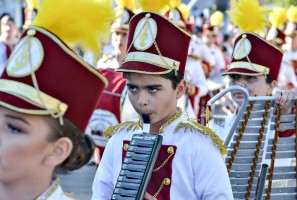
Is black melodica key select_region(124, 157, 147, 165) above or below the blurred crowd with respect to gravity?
below

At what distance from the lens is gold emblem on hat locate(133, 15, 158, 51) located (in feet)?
15.8

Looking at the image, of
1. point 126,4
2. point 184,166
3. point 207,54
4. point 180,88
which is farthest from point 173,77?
point 207,54

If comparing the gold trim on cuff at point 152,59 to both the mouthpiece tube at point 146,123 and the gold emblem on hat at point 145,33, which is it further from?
the mouthpiece tube at point 146,123

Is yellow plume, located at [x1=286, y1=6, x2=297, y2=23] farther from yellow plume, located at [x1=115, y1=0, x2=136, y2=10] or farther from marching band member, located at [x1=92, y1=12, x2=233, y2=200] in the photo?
marching band member, located at [x1=92, y1=12, x2=233, y2=200]

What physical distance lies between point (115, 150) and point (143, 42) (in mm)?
578

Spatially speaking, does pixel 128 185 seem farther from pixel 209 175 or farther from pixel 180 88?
pixel 180 88

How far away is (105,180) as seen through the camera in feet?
15.5

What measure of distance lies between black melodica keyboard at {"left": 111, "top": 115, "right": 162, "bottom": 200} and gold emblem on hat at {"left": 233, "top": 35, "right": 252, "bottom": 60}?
2358 millimetres

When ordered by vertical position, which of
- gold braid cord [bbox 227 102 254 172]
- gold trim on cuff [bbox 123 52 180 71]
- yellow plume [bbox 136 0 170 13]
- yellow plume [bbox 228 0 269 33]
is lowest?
gold braid cord [bbox 227 102 254 172]

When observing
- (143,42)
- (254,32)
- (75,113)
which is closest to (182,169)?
(143,42)

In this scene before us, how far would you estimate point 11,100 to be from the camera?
318 centimetres

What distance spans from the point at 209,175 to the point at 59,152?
1.32 meters

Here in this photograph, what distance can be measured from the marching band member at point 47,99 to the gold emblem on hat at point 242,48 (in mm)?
3188

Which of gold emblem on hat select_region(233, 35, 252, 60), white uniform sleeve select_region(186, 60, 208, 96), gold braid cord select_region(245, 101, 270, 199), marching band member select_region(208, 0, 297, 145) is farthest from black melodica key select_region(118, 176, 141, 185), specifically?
white uniform sleeve select_region(186, 60, 208, 96)
